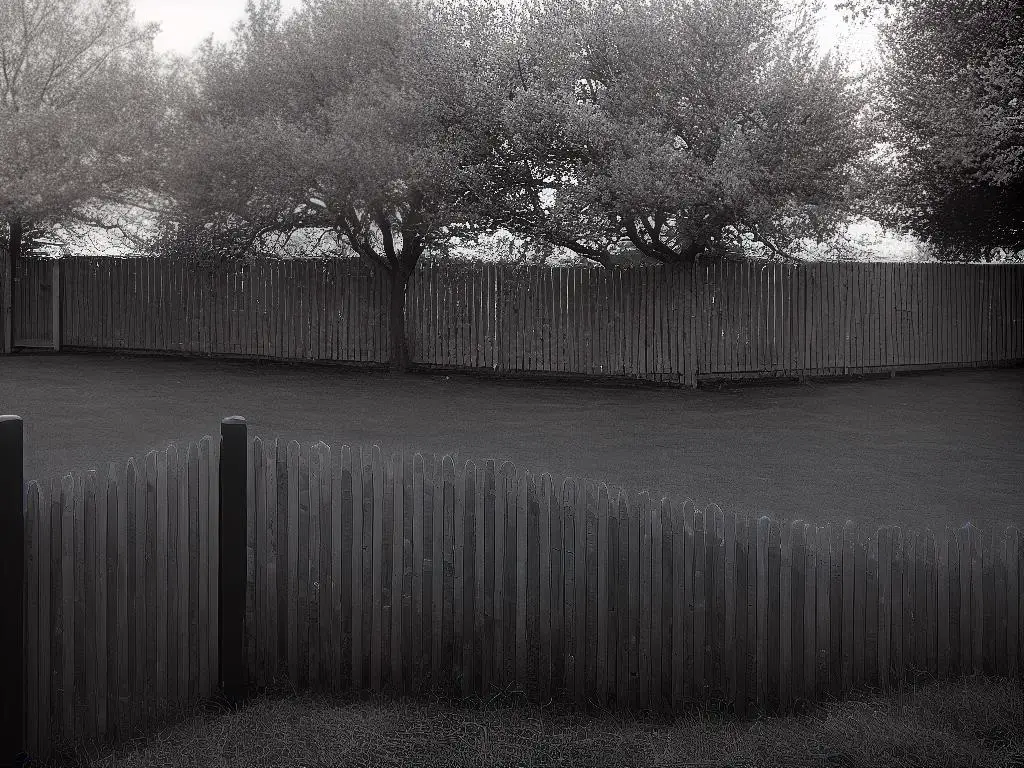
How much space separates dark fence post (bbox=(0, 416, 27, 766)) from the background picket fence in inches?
648

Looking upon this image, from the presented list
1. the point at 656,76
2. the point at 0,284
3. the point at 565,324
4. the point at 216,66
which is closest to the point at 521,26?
the point at 656,76

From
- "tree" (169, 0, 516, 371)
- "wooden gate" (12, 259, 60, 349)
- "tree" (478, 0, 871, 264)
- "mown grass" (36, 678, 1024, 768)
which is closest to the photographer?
"mown grass" (36, 678, 1024, 768)

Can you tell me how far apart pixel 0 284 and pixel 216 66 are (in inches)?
406

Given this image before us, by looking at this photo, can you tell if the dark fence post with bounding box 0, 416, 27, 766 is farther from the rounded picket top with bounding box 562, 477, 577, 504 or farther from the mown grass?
the rounded picket top with bounding box 562, 477, 577, 504

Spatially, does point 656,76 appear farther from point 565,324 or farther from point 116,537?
point 116,537

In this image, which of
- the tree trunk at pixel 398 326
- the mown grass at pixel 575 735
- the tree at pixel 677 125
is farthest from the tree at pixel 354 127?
the mown grass at pixel 575 735

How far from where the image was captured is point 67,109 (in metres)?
25.0

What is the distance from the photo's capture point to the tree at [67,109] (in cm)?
2414

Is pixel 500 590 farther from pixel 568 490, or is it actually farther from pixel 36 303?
pixel 36 303

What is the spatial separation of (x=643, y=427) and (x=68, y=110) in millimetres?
17166

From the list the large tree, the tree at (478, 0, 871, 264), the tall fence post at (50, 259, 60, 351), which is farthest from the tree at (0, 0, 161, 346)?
the tree at (478, 0, 871, 264)

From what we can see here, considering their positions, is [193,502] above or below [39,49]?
below

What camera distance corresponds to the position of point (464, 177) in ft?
63.0

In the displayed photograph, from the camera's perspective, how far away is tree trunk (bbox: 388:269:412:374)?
22.8 meters
